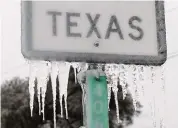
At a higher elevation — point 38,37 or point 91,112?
point 38,37

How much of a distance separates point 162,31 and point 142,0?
110mm

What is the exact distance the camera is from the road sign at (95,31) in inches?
54.6

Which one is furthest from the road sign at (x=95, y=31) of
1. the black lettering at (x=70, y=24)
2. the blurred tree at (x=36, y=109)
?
the blurred tree at (x=36, y=109)

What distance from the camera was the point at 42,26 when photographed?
1.40m

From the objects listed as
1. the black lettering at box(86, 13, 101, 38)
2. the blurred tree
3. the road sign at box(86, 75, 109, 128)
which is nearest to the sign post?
the road sign at box(86, 75, 109, 128)

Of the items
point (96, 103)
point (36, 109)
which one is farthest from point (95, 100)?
point (36, 109)

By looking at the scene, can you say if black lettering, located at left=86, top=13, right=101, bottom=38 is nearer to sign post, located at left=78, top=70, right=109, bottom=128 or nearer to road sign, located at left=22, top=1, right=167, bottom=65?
road sign, located at left=22, top=1, right=167, bottom=65

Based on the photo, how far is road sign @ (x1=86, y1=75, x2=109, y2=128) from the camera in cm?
140

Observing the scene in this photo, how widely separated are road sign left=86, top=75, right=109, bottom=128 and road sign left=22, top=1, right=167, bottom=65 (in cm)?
7

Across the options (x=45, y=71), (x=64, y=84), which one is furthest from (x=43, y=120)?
(x=45, y=71)

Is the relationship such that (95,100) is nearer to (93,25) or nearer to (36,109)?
(93,25)

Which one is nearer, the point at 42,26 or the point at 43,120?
the point at 42,26

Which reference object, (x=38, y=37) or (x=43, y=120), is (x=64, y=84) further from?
(x=43, y=120)

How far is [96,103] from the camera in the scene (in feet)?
4.65
